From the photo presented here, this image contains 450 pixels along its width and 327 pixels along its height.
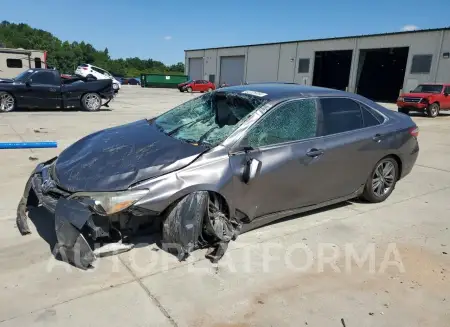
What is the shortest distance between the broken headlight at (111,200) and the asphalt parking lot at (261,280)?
53cm

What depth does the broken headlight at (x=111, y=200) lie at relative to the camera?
9.55ft

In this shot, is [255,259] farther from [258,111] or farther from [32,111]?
[32,111]

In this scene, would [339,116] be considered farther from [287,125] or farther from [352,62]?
[352,62]

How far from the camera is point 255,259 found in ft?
11.0

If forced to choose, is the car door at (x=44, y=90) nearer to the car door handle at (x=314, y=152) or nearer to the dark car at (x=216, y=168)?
the dark car at (x=216, y=168)

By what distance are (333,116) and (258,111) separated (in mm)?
1038

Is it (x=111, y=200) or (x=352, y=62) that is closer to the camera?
(x=111, y=200)

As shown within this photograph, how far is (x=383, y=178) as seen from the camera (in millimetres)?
4859

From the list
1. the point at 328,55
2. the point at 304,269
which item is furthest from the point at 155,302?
the point at 328,55

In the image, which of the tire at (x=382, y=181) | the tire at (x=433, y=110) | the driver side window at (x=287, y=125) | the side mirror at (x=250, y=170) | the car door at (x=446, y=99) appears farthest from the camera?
the car door at (x=446, y=99)

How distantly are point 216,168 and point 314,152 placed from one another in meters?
1.17

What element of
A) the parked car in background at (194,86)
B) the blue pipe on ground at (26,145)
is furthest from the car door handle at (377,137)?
the parked car in background at (194,86)

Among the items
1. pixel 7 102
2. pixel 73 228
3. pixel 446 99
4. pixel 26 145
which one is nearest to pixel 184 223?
pixel 73 228

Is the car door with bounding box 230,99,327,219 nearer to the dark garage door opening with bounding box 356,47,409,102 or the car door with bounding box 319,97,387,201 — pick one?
the car door with bounding box 319,97,387,201
